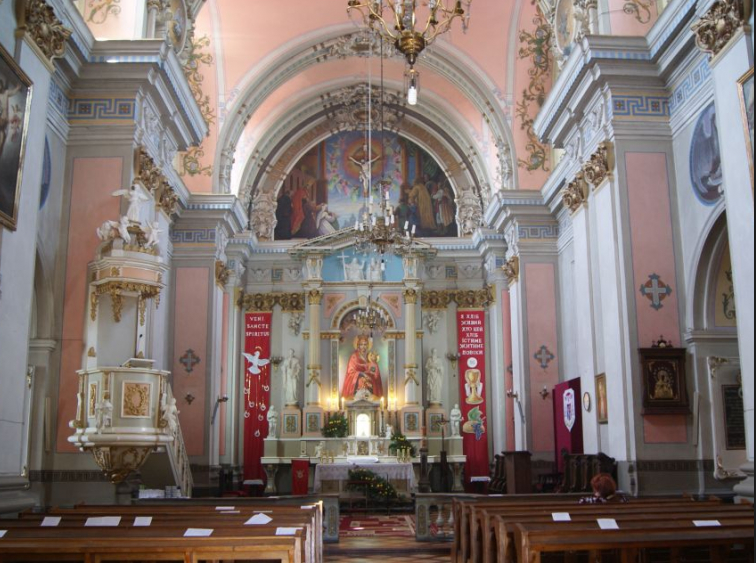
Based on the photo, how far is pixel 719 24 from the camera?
8023 mm

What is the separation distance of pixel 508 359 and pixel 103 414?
11420 millimetres

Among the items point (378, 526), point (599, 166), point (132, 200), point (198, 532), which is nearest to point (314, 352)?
point (378, 526)

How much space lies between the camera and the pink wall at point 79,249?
1028 centimetres

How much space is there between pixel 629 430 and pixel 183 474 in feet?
23.4

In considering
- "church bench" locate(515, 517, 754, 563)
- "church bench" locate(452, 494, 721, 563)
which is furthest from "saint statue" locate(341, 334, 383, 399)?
"church bench" locate(515, 517, 754, 563)

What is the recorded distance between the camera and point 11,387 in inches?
300

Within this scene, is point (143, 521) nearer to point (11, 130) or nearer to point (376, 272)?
point (11, 130)

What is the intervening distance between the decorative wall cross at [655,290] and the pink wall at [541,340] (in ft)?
19.8

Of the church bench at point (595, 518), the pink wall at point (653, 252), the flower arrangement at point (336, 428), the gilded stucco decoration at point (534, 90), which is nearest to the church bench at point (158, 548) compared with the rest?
the church bench at point (595, 518)

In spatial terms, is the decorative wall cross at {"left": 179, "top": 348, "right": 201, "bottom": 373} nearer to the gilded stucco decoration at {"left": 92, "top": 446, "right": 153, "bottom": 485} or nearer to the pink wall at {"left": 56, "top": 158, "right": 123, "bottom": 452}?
the pink wall at {"left": 56, "top": 158, "right": 123, "bottom": 452}

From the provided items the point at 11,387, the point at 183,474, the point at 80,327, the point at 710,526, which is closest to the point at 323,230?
the point at 183,474

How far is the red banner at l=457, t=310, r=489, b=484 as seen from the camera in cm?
1953

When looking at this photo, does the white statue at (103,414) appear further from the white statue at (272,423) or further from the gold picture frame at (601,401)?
the white statue at (272,423)

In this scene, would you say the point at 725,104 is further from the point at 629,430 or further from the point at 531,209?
the point at 531,209
